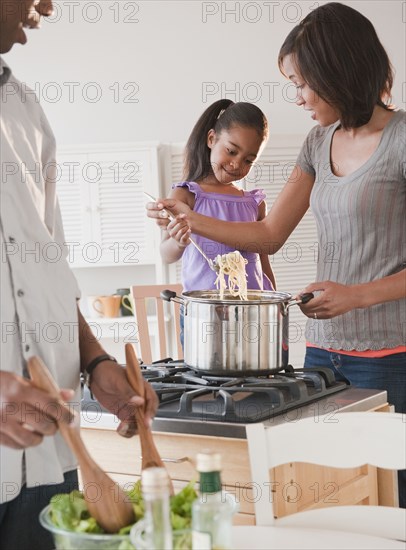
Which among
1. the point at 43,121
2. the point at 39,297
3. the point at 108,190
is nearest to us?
the point at 39,297

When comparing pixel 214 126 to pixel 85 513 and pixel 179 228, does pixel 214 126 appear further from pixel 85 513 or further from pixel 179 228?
pixel 85 513

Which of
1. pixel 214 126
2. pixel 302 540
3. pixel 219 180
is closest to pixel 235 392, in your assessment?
pixel 302 540

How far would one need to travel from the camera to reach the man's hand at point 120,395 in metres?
1.09

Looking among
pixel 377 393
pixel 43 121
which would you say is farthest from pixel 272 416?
pixel 43 121

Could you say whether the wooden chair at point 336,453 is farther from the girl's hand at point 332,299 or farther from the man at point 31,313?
the girl's hand at point 332,299

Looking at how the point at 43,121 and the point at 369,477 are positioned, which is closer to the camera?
the point at 43,121

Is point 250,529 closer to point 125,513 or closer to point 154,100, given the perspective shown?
point 125,513

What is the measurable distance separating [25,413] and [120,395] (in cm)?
32

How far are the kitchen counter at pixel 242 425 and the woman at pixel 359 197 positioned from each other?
12cm

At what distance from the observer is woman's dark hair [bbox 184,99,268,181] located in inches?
108

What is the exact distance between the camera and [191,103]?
446 cm

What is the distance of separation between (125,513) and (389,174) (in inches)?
49.5

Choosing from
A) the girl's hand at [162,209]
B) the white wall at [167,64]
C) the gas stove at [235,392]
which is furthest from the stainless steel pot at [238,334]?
the white wall at [167,64]

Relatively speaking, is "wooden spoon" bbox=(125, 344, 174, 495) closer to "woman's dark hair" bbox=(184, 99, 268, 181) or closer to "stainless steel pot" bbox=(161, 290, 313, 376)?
"stainless steel pot" bbox=(161, 290, 313, 376)
